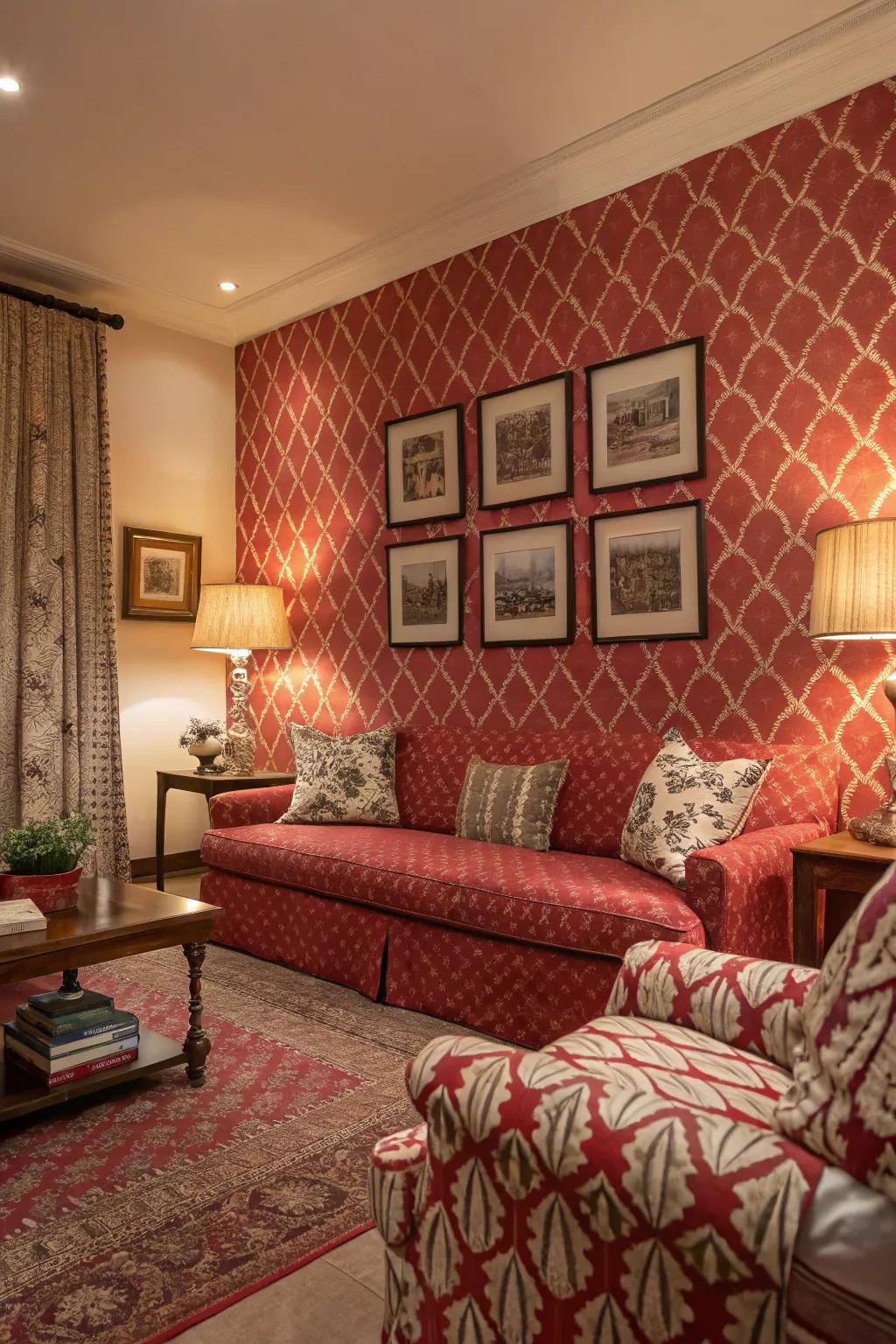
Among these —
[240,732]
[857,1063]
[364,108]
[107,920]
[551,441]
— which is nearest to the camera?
[857,1063]

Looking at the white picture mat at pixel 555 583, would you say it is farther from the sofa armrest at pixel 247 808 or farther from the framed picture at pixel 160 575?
the framed picture at pixel 160 575

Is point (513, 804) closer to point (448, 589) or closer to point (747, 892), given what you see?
point (747, 892)

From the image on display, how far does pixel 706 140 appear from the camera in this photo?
3.49m

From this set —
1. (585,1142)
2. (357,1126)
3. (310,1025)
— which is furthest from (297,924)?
(585,1142)

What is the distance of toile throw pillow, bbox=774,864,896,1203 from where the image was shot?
975mm

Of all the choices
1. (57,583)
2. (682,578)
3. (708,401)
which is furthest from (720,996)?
(57,583)

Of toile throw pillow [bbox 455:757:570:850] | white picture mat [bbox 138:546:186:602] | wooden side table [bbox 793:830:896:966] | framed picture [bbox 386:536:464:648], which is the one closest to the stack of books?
toile throw pillow [bbox 455:757:570:850]

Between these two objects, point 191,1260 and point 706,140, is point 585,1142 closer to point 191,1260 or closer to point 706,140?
point 191,1260

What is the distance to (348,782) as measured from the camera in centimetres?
406

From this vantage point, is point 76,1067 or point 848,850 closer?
point 76,1067

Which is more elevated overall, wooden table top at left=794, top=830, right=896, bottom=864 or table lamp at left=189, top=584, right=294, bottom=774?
table lamp at left=189, top=584, right=294, bottom=774

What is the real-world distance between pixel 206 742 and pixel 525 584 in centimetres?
195

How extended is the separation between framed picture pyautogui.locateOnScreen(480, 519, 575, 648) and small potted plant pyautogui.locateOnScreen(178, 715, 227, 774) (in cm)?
161

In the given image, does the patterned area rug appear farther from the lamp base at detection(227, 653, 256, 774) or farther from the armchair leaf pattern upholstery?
the lamp base at detection(227, 653, 256, 774)
